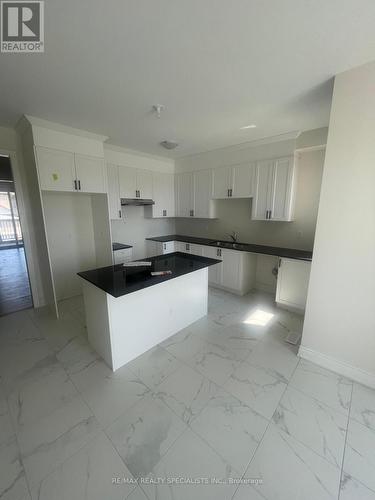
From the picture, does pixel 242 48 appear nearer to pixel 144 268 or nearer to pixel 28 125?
pixel 144 268

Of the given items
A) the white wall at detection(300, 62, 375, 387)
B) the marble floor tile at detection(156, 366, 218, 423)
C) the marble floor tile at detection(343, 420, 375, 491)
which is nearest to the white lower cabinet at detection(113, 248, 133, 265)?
the marble floor tile at detection(156, 366, 218, 423)

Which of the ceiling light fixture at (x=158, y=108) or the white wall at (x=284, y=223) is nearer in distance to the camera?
the ceiling light fixture at (x=158, y=108)

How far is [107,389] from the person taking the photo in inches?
71.9

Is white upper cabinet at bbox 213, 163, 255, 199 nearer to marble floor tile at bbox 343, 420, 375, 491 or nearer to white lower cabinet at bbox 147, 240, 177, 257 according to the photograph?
white lower cabinet at bbox 147, 240, 177, 257

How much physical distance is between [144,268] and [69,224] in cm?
202

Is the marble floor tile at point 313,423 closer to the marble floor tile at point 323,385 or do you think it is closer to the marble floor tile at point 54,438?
the marble floor tile at point 323,385

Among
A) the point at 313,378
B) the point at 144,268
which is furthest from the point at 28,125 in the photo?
the point at 313,378

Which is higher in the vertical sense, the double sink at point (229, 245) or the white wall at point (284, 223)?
the white wall at point (284, 223)

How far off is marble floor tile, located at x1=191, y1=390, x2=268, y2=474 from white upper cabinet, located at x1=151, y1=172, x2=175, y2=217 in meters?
3.75

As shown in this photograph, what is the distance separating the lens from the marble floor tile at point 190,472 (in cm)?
116

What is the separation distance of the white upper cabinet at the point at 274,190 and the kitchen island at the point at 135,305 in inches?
60.9

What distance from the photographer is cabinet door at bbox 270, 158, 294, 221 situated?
10.6 feet

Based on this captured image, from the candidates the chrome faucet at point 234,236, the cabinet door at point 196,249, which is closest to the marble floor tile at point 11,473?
the cabinet door at point 196,249

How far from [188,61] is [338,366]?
3.06 metres
